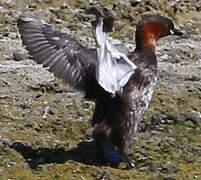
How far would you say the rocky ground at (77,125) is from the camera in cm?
859

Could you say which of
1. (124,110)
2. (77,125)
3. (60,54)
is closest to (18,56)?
(77,125)

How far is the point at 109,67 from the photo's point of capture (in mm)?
8289

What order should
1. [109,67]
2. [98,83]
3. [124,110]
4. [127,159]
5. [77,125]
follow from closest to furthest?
1. [109,67]
2. [98,83]
3. [124,110]
4. [127,159]
5. [77,125]

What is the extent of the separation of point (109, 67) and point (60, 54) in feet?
2.45

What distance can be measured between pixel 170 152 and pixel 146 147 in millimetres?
257

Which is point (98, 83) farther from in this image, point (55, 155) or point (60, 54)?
point (55, 155)

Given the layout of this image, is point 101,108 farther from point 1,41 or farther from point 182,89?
point 1,41

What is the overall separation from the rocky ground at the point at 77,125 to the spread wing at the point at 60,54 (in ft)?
2.58

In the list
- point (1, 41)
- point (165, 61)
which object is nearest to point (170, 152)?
point (165, 61)

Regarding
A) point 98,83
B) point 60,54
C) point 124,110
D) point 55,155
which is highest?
point 60,54

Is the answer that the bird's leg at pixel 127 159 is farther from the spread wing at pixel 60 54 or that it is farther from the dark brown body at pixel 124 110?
the spread wing at pixel 60 54

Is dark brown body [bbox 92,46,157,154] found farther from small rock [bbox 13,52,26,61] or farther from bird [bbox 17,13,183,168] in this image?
small rock [bbox 13,52,26,61]

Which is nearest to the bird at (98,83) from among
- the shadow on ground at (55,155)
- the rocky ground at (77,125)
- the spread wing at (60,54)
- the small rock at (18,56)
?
the spread wing at (60,54)

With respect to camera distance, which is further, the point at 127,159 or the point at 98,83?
the point at 127,159
